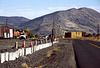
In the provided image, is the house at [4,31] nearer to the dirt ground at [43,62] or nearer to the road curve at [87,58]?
the road curve at [87,58]

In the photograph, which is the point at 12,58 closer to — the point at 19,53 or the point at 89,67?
the point at 19,53

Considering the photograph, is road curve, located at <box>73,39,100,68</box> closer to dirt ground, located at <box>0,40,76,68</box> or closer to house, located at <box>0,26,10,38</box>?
dirt ground, located at <box>0,40,76,68</box>

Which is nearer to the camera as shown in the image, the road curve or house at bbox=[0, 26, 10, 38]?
the road curve

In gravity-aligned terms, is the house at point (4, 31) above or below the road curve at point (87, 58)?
above

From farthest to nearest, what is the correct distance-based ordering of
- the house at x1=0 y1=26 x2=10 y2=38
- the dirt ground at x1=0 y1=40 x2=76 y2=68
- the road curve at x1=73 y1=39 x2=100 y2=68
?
1. the house at x1=0 y1=26 x2=10 y2=38
2. the road curve at x1=73 y1=39 x2=100 y2=68
3. the dirt ground at x1=0 y1=40 x2=76 y2=68

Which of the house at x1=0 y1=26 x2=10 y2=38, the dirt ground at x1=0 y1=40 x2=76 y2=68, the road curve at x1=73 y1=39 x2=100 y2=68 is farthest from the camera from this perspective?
the house at x1=0 y1=26 x2=10 y2=38

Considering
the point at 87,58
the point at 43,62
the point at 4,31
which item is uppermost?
the point at 4,31

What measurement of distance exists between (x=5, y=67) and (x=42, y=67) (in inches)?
89.3

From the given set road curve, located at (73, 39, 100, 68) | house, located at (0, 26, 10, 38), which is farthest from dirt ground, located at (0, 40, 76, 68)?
house, located at (0, 26, 10, 38)

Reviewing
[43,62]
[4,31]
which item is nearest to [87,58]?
[43,62]

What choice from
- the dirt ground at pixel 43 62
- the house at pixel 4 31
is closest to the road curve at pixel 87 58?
the dirt ground at pixel 43 62

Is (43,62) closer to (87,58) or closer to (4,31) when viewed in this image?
(87,58)

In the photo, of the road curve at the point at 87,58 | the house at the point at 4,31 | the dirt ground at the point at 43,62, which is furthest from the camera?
the house at the point at 4,31

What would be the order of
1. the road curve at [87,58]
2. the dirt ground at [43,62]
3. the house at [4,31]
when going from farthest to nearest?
the house at [4,31] → the road curve at [87,58] → the dirt ground at [43,62]
